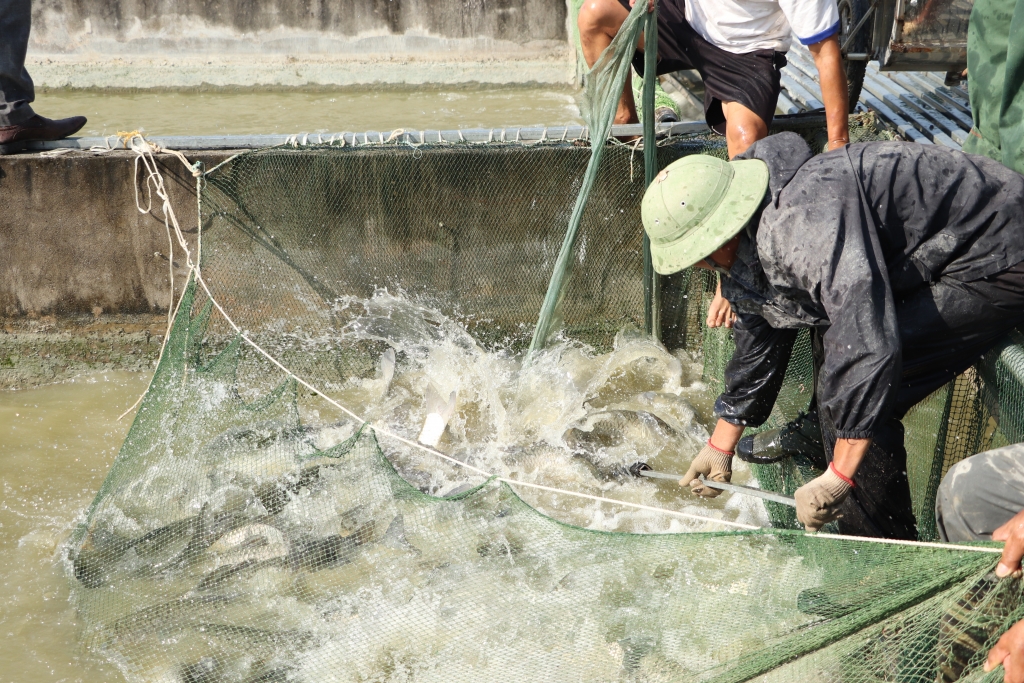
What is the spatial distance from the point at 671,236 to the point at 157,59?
822cm

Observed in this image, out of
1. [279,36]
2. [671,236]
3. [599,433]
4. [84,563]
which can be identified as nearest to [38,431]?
[84,563]

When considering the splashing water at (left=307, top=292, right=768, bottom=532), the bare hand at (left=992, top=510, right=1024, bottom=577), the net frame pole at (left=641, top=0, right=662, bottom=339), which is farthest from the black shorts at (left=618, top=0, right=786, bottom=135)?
the bare hand at (left=992, top=510, right=1024, bottom=577)

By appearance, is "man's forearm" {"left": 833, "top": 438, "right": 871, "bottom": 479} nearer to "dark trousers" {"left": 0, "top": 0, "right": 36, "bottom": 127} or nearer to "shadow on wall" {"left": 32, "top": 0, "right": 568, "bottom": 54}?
"dark trousers" {"left": 0, "top": 0, "right": 36, "bottom": 127}

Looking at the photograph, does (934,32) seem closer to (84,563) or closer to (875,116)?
(875,116)

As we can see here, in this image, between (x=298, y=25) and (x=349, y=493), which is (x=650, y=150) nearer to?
(x=349, y=493)

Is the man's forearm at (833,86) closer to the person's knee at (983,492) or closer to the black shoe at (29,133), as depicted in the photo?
the person's knee at (983,492)

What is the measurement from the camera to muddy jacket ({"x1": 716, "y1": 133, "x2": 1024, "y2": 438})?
7.89 ft

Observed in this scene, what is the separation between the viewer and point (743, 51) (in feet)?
14.1

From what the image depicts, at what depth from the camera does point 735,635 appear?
2.42 meters

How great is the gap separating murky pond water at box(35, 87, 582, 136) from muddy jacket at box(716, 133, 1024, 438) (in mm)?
5616

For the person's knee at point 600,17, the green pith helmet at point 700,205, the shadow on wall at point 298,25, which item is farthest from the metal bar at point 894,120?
the shadow on wall at point 298,25

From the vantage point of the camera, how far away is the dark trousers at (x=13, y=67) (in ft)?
15.4

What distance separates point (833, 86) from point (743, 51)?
25.4 inches

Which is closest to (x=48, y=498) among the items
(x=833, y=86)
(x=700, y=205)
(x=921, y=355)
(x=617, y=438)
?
(x=617, y=438)
